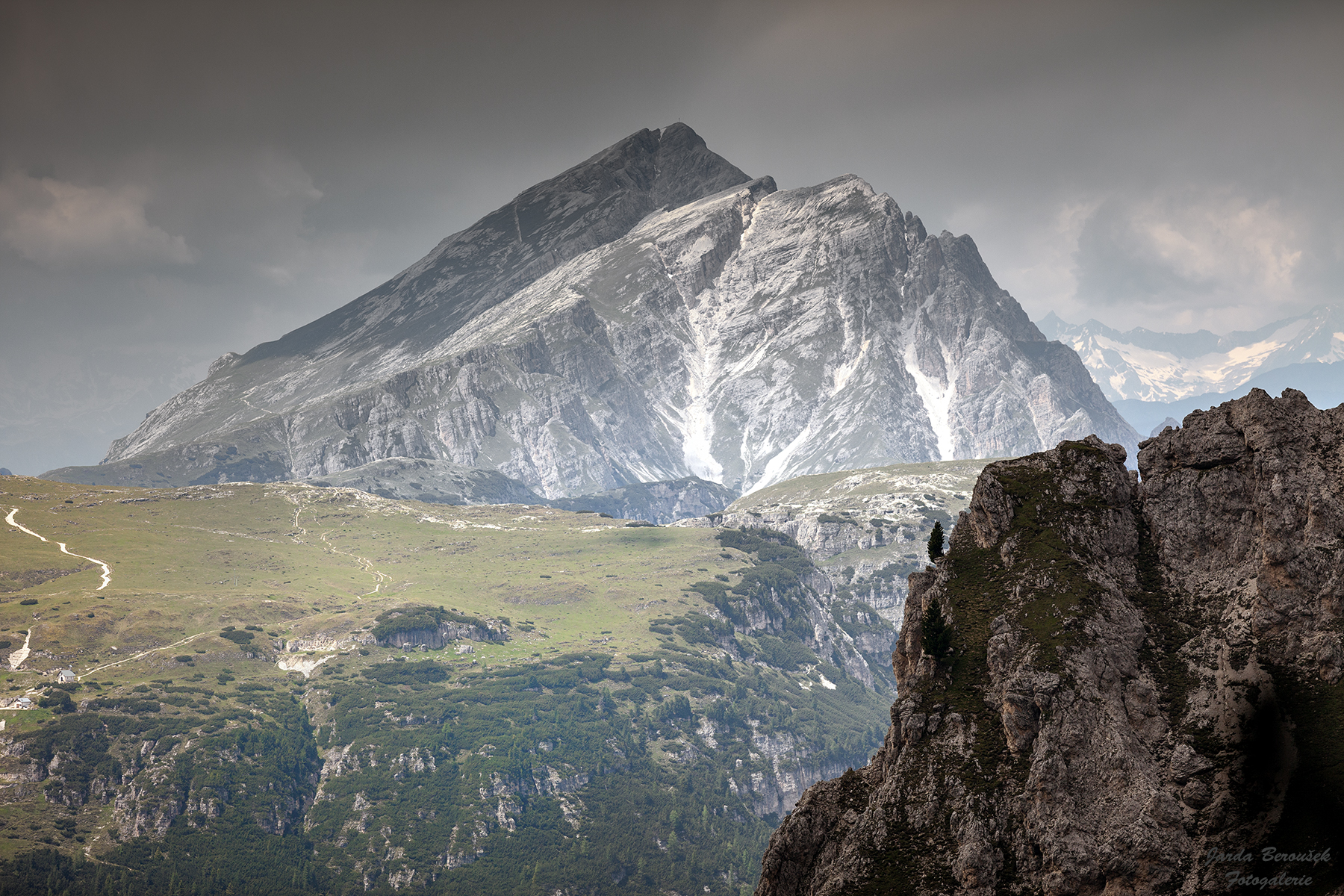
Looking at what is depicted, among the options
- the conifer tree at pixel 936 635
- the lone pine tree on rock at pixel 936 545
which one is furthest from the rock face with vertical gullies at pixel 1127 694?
the lone pine tree on rock at pixel 936 545

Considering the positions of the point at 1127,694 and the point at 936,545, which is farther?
the point at 936,545

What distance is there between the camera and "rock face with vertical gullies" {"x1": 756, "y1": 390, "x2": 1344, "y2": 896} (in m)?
80.5

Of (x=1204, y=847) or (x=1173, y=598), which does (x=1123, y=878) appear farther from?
(x=1173, y=598)

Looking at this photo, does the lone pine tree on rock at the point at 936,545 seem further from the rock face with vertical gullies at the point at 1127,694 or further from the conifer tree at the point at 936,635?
the conifer tree at the point at 936,635

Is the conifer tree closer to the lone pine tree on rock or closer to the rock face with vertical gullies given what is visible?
the rock face with vertical gullies

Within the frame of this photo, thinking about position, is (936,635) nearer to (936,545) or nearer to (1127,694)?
(1127,694)

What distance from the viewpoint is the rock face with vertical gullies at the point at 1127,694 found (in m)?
80.5

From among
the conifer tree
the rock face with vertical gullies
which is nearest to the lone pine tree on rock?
the rock face with vertical gullies

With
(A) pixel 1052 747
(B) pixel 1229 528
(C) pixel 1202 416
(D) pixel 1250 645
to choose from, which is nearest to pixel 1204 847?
(A) pixel 1052 747

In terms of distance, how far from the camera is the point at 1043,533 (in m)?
109

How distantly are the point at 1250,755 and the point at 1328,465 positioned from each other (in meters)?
30.5

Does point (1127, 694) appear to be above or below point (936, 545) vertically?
below

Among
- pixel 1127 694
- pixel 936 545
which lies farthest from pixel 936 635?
pixel 936 545

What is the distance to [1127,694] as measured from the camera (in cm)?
9150
